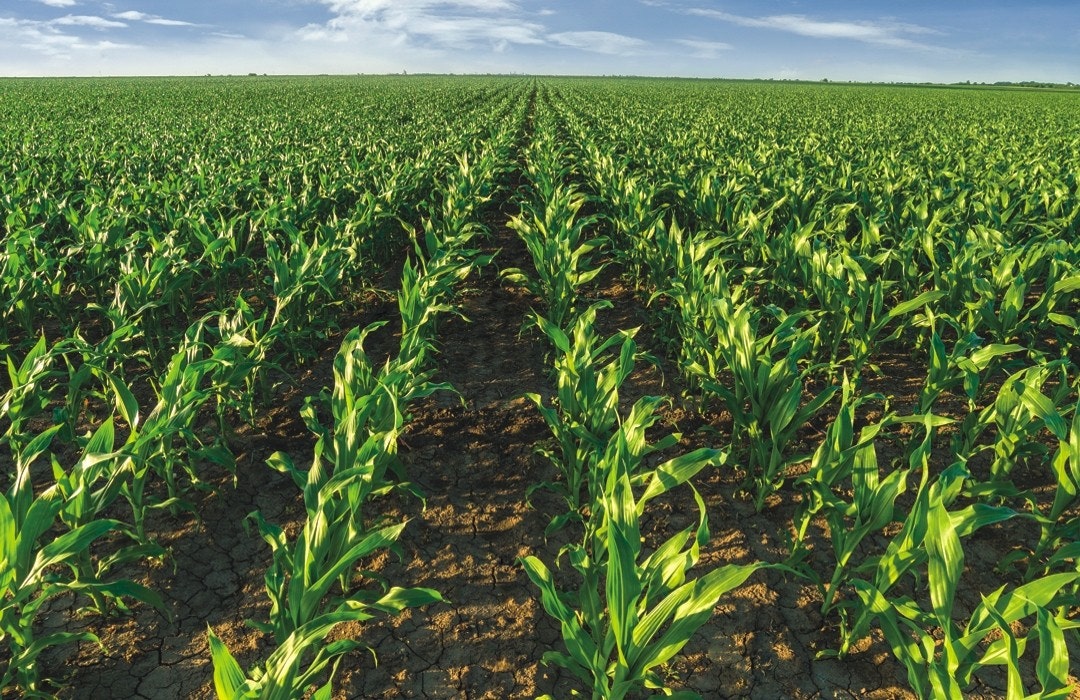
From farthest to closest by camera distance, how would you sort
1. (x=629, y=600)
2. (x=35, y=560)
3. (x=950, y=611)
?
(x=35, y=560)
(x=950, y=611)
(x=629, y=600)

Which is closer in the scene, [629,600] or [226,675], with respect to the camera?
[226,675]

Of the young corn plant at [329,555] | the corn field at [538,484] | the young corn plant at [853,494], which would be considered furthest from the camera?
the young corn plant at [853,494]

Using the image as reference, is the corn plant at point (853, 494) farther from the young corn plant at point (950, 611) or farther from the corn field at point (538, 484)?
the young corn plant at point (950, 611)

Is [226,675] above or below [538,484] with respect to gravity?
above

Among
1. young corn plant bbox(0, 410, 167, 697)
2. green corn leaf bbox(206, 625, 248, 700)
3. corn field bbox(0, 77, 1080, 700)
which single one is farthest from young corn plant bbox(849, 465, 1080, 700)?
young corn plant bbox(0, 410, 167, 697)

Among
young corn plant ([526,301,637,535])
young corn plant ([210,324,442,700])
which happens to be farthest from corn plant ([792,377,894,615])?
young corn plant ([210,324,442,700])

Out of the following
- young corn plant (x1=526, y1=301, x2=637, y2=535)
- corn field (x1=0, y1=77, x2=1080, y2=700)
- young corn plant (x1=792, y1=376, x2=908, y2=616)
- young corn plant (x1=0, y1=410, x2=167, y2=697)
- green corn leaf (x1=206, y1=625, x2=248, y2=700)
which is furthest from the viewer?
young corn plant (x1=526, y1=301, x2=637, y2=535)

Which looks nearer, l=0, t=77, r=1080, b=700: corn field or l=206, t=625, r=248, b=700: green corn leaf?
l=206, t=625, r=248, b=700: green corn leaf

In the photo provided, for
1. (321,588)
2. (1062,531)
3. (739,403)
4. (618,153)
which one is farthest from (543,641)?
(618,153)

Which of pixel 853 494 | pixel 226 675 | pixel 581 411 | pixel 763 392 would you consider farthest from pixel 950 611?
pixel 226 675

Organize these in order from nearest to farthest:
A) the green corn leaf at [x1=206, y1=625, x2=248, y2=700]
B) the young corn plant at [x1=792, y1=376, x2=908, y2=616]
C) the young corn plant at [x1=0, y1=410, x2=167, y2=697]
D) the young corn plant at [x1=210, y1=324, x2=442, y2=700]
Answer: the green corn leaf at [x1=206, y1=625, x2=248, y2=700]
the young corn plant at [x1=210, y1=324, x2=442, y2=700]
the young corn plant at [x1=0, y1=410, x2=167, y2=697]
the young corn plant at [x1=792, y1=376, x2=908, y2=616]

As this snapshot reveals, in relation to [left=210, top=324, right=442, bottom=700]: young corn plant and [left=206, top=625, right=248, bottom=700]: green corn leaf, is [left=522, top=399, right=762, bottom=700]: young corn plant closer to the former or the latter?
[left=210, top=324, right=442, bottom=700]: young corn plant

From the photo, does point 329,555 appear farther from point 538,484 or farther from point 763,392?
point 763,392

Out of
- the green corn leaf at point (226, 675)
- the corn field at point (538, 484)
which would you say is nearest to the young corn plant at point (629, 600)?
the corn field at point (538, 484)
